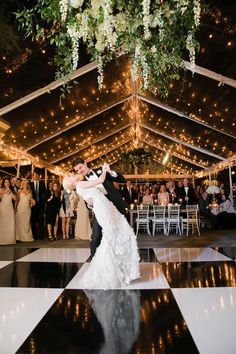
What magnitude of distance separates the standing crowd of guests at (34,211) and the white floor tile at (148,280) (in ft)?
10.9

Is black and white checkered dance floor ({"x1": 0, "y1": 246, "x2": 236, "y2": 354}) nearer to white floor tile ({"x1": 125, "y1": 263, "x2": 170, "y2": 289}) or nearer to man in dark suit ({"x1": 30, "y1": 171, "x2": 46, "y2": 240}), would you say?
white floor tile ({"x1": 125, "y1": 263, "x2": 170, "y2": 289})

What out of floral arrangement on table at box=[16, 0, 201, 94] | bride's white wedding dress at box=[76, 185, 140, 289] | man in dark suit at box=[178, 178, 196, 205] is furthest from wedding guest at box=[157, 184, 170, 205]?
floral arrangement on table at box=[16, 0, 201, 94]

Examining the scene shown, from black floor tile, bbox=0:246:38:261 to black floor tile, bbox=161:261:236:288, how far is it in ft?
7.83

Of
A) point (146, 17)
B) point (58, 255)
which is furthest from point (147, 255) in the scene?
point (146, 17)

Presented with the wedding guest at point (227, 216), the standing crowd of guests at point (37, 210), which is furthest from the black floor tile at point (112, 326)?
the wedding guest at point (227, 216)

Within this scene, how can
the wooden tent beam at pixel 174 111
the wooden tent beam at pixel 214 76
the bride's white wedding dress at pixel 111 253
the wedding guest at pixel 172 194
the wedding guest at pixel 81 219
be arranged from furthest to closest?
the wooden tent beam at pixel 174 111
the wedding guest at pixel 172 194
the wedding guest at pixel 81 219
the wooden tent beam at pixel 214 76
the bride's white wedding dress at pixel 111 253

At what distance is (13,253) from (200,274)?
328cm

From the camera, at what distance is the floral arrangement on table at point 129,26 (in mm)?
1984

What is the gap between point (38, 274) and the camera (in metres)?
3.64

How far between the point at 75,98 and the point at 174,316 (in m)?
7.26

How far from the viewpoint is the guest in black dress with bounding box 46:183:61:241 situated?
24.2 ft

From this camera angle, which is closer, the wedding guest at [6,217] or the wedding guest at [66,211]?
the wedding guest at [6,217]

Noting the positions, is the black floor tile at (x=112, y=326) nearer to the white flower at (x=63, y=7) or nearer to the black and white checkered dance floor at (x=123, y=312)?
the black and white checkered dance floor at (x=123, y=312)

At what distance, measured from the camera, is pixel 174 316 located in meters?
2.23
